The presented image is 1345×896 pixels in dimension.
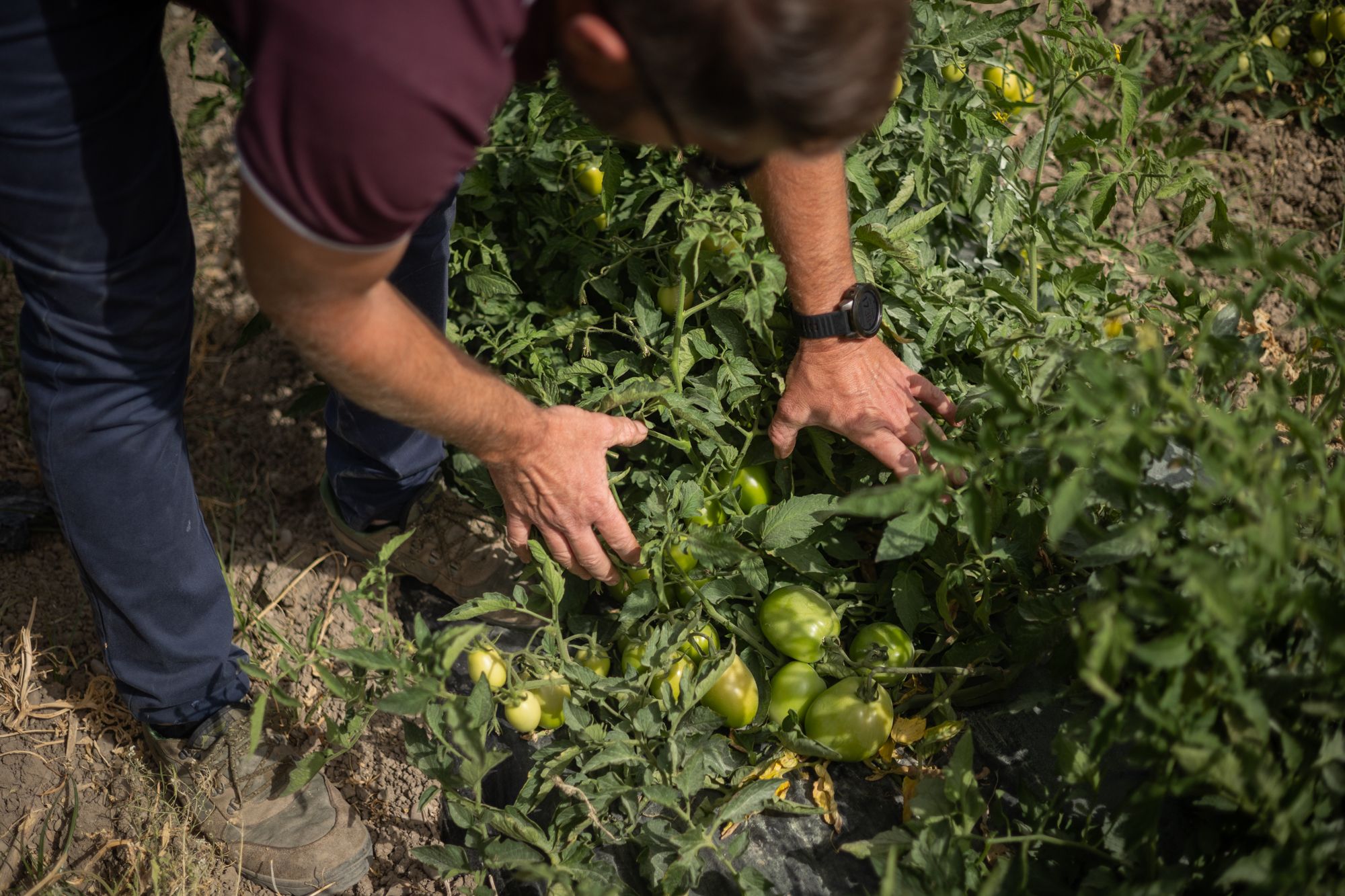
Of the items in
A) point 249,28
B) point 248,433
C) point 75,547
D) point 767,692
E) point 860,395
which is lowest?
point 248,433

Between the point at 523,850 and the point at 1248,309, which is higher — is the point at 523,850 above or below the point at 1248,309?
below

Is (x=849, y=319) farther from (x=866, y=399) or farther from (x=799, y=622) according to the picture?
(x=799, y=622)

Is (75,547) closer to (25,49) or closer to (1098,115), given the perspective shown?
(25,49)

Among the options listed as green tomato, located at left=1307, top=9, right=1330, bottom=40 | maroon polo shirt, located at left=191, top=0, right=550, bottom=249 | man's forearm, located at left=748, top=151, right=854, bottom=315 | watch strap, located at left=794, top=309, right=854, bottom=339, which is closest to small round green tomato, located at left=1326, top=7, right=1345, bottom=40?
green tomato, located at left=1307, top=9, right=1330, bottom=40

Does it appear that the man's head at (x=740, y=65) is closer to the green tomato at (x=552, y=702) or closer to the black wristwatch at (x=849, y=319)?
the black wristwatch at (x=849, y=319)

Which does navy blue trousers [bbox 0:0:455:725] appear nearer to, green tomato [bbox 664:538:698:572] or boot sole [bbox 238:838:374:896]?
boot sole [bbox 238:838:374:896]

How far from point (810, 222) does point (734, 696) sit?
78cm

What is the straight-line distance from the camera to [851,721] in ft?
5.21

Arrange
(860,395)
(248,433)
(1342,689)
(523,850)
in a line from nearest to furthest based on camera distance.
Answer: (1342,689) → (523,850) → (860,395) → (248,433)

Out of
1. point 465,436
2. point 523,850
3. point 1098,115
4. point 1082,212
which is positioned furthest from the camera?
point 1098,115

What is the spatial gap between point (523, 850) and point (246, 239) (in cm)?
93

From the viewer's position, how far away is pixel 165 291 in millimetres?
1381

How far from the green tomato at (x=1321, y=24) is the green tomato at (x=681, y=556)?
2.43 meters

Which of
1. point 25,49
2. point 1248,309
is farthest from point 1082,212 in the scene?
point 25,49
